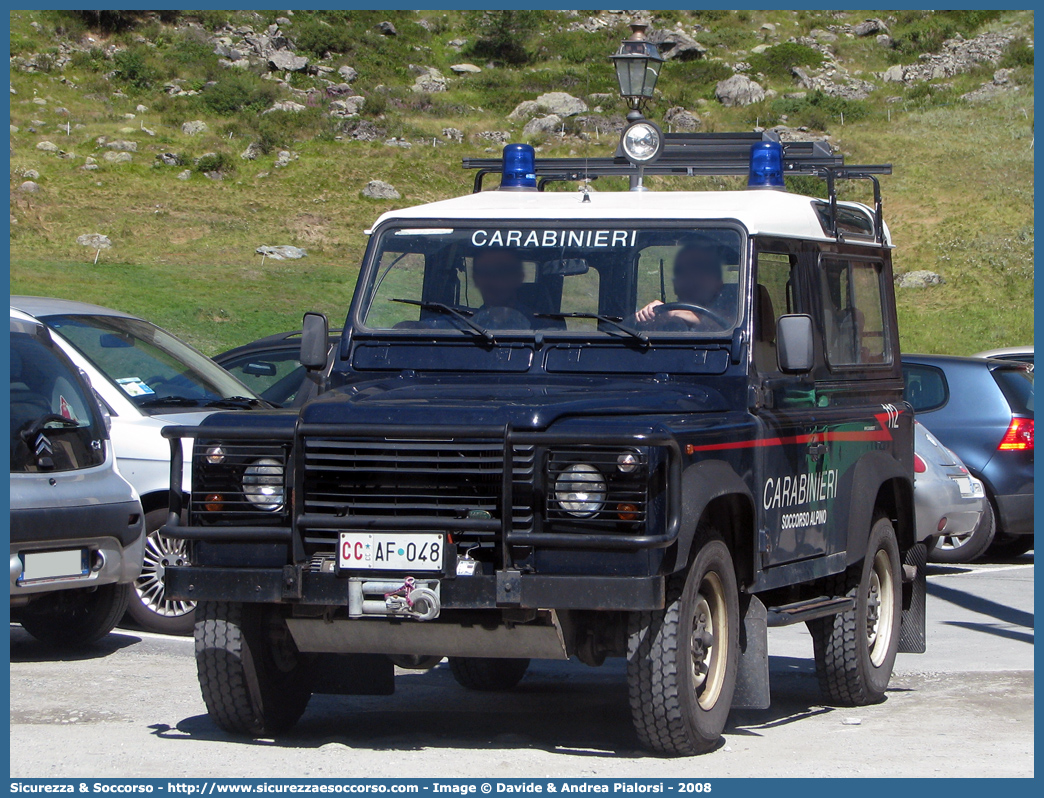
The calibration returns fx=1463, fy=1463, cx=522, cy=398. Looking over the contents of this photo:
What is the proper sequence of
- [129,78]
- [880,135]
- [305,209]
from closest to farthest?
[305,209] < [880,135] < [129,78]

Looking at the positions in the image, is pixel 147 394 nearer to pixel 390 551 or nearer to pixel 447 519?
pixel 390 551

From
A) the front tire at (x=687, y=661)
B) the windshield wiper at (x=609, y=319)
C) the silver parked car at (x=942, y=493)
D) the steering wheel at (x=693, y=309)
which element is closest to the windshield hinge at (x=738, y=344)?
the steering wheel at (x=693, y=309)

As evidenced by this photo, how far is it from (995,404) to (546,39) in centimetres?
7810

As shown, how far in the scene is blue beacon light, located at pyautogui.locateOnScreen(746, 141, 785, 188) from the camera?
7441 millimetres

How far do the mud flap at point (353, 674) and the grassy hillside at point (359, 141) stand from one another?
79.3 feet

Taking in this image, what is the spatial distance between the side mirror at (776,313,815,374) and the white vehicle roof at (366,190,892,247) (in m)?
0.51

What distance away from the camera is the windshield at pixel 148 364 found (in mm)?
9469

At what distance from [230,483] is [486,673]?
2.27m

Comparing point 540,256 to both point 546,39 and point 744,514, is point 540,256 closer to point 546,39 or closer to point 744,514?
point 744,514

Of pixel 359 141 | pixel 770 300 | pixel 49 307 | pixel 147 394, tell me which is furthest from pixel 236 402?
pixel 359 141

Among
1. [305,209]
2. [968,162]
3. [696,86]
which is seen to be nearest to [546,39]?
[696,86]

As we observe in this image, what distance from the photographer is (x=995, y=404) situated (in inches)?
507

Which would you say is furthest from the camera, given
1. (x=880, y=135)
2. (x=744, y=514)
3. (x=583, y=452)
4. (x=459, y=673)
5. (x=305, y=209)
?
(x=880, y=135)

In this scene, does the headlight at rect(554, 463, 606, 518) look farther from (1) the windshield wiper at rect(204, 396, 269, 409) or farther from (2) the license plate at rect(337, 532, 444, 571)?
(1) the windshield wiper at rect(204, 396, 269, 409)
